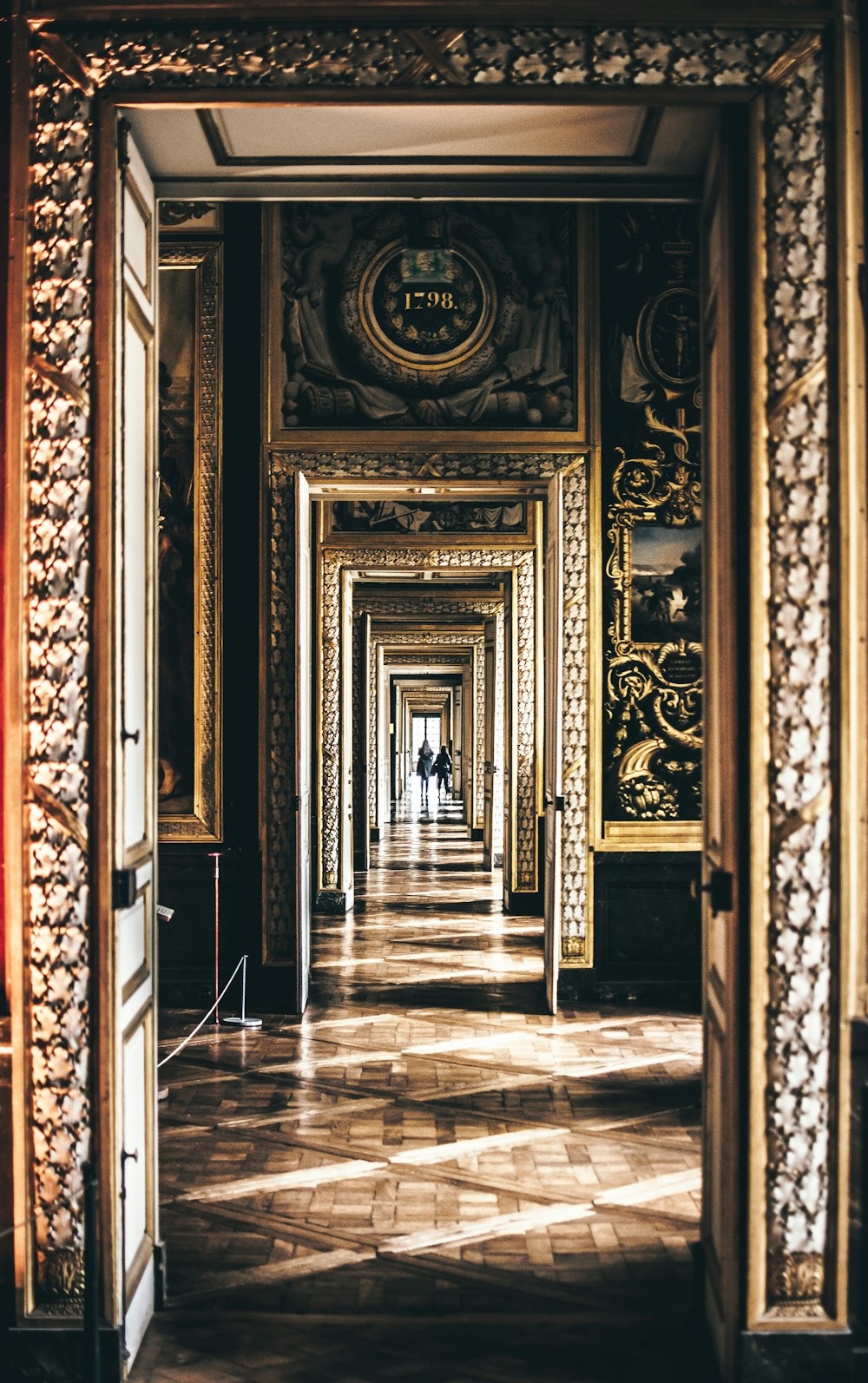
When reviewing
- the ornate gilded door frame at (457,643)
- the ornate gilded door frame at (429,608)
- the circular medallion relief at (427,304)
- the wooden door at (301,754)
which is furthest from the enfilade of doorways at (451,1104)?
the ornate gilded door frame at (457,643)

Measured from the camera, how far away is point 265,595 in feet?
23.1

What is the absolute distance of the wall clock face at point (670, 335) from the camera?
7.13 metres

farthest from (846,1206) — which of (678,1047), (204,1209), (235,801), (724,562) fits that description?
(235,801)

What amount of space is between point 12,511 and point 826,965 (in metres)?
2.16

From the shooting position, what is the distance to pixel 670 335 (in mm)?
7148

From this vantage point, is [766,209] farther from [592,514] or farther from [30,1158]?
[592,514]

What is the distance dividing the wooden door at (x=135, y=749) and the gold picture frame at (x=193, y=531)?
11.9 feet

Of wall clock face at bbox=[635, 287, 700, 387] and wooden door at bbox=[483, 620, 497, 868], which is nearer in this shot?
wall clock face at bbox=[635, 287, 700, 387]

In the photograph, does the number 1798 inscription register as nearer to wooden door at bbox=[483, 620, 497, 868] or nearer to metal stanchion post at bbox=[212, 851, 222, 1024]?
metal stanchion post at bbox=[212, 851, 222, 1024]

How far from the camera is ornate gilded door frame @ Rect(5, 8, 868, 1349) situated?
2.82 meters

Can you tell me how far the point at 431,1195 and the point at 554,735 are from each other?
3197 mm

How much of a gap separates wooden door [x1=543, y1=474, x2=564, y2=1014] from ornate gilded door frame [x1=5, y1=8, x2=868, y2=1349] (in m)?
4.00

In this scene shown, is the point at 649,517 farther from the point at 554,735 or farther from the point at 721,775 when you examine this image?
the point at 721,775

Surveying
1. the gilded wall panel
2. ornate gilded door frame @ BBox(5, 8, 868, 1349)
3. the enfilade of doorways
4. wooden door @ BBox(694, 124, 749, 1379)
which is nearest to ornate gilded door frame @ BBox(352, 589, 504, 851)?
the enfilade of doorways
